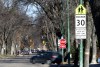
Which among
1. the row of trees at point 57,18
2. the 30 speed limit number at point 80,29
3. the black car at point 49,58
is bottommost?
the black car at point 49,58

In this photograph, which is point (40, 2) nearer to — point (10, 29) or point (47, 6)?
point (47, 6)

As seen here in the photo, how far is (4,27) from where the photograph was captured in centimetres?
9038

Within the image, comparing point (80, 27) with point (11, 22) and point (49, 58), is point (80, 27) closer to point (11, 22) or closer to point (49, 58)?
point (49, 58)

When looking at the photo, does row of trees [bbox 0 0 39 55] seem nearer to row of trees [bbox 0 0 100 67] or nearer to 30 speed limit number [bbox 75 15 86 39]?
row of trees [bbox 0 0 100 67]

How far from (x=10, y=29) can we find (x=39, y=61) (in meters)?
40.4

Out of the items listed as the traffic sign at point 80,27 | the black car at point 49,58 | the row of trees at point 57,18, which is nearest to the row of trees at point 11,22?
the row of trees at point 57,18

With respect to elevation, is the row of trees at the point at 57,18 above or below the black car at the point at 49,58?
above

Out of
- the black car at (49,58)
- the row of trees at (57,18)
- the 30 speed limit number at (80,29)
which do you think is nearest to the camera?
the 30 speed limit number at (80,29)

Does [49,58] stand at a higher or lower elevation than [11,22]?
lower

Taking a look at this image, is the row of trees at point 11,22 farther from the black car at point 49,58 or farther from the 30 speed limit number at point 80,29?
the 30 speed limit number at point 80,29

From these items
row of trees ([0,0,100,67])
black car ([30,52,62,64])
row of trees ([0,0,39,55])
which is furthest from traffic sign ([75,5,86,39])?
row of trees ([0,0,39,55])

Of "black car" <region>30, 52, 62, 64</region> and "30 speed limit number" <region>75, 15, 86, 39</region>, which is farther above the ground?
"30 speed limit number" <region>75, 15, 86, 39</region>

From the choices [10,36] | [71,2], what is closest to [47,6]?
[71,2]

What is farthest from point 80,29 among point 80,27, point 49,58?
point 49,58
